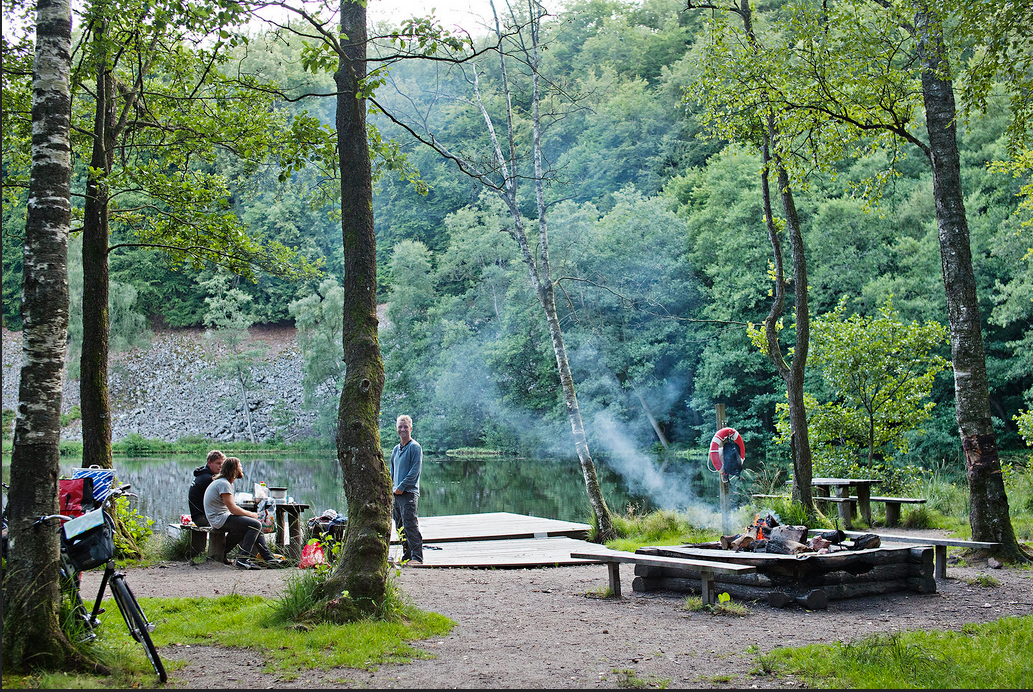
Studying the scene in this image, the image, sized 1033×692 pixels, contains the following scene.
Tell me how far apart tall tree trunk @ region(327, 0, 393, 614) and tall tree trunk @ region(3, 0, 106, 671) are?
170cm

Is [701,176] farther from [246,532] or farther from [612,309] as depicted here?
[246,532]

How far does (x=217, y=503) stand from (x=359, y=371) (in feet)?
11.2

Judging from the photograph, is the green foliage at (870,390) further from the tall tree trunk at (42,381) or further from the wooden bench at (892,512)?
the tall tree trunk at (42,381)

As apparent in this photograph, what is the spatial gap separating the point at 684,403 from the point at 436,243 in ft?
67.7

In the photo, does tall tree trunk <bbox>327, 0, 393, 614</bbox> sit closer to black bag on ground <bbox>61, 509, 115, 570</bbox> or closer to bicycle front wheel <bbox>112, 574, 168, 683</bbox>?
bicycle front wheel <bbox>112, 574, 168, 683</bbox>

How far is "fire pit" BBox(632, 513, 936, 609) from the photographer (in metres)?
6.17

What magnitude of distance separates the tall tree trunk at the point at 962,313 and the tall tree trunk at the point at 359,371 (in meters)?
5.81

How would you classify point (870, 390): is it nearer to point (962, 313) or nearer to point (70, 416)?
point (962, 313)

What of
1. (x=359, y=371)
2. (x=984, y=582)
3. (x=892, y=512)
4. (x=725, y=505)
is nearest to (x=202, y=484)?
(x=359, y=371)

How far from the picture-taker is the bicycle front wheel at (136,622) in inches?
148

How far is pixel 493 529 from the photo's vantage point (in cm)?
1183

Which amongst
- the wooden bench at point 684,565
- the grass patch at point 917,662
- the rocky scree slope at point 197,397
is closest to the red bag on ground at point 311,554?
the wooden bench at point 684,565

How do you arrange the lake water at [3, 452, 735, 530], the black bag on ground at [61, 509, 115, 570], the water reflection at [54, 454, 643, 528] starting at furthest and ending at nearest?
the water reflection at [54, 454, 643, 528] < the lake water at [3, 452, 735, 530] < the black bag on ground at [61, 509, 115, 570]

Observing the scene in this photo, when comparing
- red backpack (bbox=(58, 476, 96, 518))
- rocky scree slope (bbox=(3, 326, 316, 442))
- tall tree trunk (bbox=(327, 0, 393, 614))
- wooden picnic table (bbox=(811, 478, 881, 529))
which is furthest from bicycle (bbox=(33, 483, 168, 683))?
rocky scree slope (bbox=(3, 326, 316, 442))
